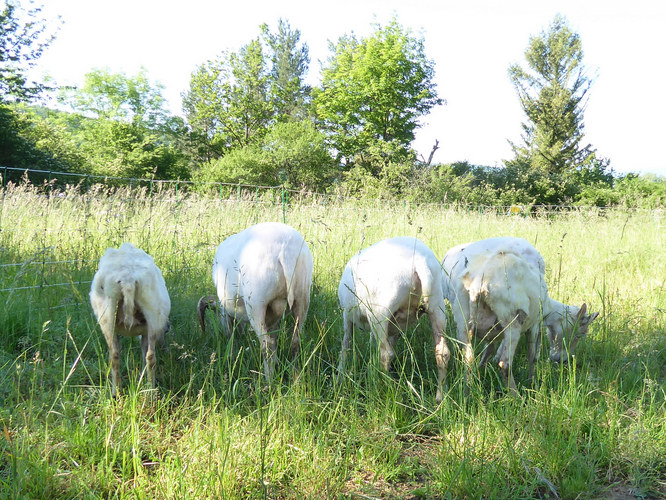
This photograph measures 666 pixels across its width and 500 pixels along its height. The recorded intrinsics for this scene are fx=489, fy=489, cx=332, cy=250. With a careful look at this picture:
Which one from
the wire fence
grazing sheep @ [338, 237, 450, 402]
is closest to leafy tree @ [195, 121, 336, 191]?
the wire fence

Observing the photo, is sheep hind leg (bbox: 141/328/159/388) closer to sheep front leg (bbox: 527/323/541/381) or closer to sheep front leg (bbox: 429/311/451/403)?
sheep front leg (bbox: 429/311/451/403)

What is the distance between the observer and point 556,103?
3675cm

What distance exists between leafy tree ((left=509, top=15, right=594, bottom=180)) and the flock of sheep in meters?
36.4

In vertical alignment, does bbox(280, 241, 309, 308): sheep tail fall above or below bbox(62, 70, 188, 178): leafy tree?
below

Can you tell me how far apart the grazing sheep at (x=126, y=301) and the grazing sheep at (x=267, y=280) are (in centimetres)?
52

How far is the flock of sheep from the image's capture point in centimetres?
321

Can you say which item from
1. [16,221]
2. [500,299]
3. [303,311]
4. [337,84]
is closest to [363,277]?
[303,311]

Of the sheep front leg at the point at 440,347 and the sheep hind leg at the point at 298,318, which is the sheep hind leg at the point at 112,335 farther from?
the sheep front leg at the point at 440,347

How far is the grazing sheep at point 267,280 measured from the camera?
3.67 metres

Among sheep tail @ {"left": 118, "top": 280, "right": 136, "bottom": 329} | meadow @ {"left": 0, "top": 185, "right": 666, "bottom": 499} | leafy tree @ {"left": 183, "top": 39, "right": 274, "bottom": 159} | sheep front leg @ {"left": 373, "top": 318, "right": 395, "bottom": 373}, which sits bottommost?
Result: meadow @ {"left": 0, "top": 185, "right": 666, "bottom": 499}

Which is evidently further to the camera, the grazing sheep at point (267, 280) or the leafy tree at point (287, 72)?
the leafy tree at point (287, 72)

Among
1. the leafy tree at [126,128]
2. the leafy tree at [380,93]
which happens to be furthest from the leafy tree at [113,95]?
the leafy tree at [380,93]

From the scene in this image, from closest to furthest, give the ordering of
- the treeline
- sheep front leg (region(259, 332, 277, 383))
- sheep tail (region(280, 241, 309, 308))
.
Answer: sheep front leg (region(259, 332, 277, 383))
sheep tail (region(280, 241, 309, 308))
the treeline

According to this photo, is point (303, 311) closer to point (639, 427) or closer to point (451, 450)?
point (451, 450)
